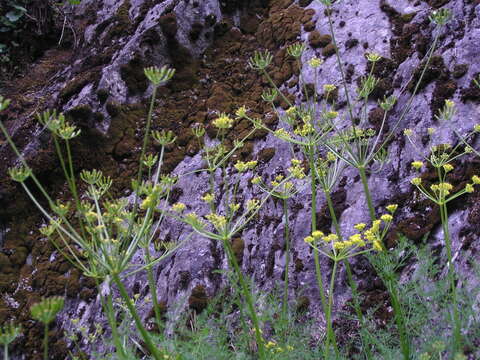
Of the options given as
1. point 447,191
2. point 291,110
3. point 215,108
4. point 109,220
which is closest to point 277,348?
point 109,220

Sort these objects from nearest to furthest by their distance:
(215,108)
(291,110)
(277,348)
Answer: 1. (277,348)
2. (291,110)
3. (215,108)

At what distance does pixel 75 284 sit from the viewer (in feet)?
15.4

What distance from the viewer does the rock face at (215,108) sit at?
3928 mm

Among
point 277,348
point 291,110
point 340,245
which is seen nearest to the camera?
point 340,245

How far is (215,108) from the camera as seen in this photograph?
5.71 metres

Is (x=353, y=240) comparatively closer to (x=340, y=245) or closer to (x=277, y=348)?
(x=340, y=245)

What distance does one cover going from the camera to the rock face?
3.93 metres

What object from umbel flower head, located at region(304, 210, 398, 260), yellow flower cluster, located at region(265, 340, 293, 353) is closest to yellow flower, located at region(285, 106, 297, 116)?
umbel flower head, located at region(304, 210, 398, 260)

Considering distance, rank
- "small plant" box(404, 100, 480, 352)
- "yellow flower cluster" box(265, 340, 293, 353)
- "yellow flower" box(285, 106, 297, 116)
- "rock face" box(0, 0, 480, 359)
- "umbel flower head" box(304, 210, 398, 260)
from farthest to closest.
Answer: "rock face" box(0, 0, 480, 359) → "yellow flower" box(285, 106, 297, 116) → "yellow flower cluster" box(265, 340, 293, 353) → "umbel flower head" box(304, 210, 398, 260) → "small plant" box(404, 100, 480, 352)

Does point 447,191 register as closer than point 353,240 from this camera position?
No

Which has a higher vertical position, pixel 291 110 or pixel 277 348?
pixel 291 110

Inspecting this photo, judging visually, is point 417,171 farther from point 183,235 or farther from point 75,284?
point 75,284

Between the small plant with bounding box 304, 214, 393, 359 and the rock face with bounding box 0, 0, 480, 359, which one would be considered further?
the rock face with bounding box 0, 0, 480, 359

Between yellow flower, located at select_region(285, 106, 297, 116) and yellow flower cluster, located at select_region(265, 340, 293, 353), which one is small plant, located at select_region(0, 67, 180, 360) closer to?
yellow flower cluster, located at select_region(265, 340, 293, 353)
